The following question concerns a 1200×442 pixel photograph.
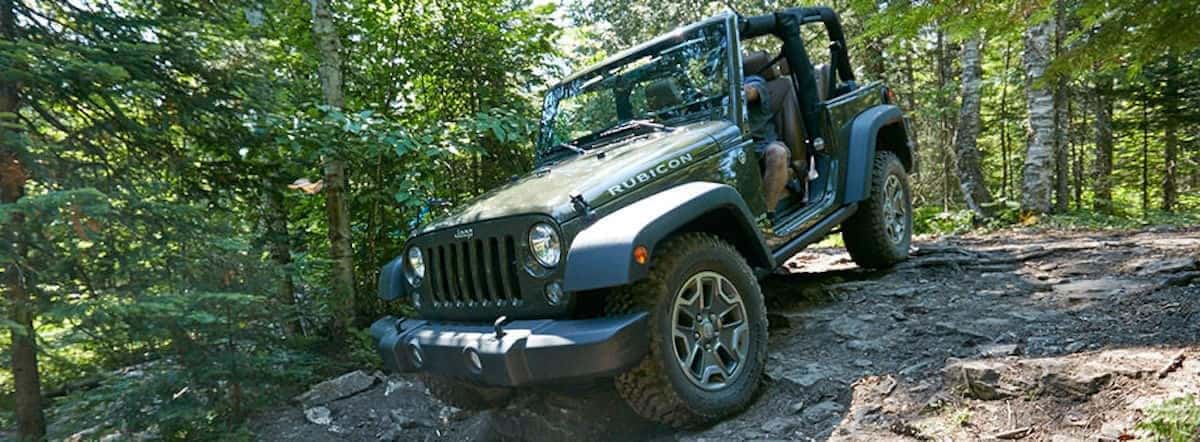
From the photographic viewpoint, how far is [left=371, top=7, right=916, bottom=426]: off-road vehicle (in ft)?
8.52

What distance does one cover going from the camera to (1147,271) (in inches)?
161

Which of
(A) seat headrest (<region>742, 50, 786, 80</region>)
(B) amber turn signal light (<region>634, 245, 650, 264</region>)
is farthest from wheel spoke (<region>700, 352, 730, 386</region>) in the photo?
(A) seat headrest (<region>742, 50, 786, 80</region>)

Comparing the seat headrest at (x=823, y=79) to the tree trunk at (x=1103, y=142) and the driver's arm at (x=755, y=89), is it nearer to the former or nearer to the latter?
the driver's arm at (x=755, y=89)

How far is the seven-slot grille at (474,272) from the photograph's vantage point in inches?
116

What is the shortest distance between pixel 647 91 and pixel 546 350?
2457 millimetres

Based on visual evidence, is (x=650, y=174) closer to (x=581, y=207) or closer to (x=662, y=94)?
(x=581, y=207)

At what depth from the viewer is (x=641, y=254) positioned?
260 centimetres

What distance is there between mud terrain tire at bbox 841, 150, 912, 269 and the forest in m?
1.09

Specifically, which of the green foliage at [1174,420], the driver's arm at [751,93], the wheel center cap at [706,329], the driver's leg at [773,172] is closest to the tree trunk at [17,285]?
the wheel center cap at [706,329]

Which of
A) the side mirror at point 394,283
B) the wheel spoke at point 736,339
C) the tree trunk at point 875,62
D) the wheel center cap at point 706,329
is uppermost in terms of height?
the tree trunk at point 875,62

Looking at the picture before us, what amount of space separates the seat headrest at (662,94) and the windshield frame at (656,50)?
0.88 feet

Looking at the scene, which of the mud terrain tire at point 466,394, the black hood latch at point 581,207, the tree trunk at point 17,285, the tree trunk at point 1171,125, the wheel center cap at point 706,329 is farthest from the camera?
the tree trunk at point 1171,125

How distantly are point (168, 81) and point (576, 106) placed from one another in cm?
260

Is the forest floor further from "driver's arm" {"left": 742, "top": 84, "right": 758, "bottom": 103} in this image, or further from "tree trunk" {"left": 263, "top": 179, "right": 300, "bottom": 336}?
"driver's arm" {"left": 742, "top": 84, "right": 758, "bottom": 103}
